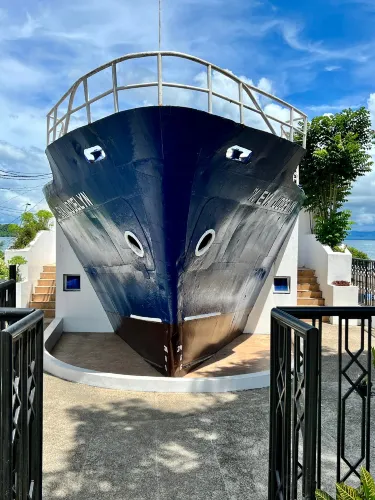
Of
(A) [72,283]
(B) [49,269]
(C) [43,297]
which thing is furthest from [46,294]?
(A) [72,283]

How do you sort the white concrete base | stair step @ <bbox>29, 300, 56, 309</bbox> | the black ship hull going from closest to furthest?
the black ship hull → the white concrete base → stair step @ <bbox>29, 300, 56, 309</bbox>

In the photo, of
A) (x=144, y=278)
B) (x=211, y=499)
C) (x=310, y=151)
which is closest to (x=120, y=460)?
(x=211, y=499)

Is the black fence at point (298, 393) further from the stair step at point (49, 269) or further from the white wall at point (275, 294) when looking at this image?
the stair step at point (49, 269)

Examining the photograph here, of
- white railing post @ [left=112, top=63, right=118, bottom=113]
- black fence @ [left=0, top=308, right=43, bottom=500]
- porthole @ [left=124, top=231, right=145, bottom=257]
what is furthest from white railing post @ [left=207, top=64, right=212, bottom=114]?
black fence @ [left=0, top=308, right=43, bottom=500]

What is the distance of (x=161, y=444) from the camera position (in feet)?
12.4

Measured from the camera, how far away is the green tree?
46.7 feet

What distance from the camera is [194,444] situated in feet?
12.4

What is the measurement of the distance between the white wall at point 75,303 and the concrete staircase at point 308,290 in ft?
16.0

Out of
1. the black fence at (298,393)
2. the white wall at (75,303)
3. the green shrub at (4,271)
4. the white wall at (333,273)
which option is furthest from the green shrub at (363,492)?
the green shrub at (4,271)

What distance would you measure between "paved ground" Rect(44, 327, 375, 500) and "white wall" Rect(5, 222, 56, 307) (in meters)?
4.82

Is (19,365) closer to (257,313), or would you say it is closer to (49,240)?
(257,313)

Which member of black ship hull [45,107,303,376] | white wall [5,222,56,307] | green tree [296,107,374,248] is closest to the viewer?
black ship hull [45,107,303,376]

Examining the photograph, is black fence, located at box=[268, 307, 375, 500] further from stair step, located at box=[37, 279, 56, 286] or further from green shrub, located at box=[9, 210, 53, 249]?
green shrub, located at box=[9, 210, 53, 249]

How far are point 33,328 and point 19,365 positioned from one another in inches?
9.2
